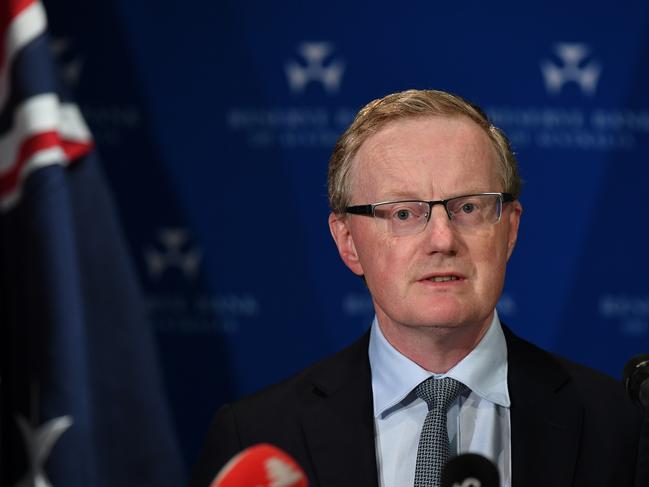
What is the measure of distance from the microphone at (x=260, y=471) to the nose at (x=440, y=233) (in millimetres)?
680

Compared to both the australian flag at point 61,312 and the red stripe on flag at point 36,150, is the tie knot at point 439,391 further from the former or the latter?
the red stripe on flag at point 36,150

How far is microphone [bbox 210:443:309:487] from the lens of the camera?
1.15 m

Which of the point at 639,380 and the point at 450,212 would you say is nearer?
the point at 639,380

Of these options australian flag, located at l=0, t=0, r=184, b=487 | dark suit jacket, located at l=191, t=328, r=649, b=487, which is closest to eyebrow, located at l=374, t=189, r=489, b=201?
dark suit jacket, located at l=191, t=328, r=649, b=487

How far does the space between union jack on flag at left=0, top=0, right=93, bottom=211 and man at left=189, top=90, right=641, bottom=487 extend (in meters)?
0.73

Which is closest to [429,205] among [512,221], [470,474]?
[512,221]

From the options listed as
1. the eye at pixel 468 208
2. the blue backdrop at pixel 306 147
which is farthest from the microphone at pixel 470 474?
the blue backdrop at pixel 306 147

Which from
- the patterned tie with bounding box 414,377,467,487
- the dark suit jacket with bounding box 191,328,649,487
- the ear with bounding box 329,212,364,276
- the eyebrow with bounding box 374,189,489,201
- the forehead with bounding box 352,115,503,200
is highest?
the forehead with bounding box 352,115,503,200

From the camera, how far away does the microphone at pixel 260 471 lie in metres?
1.15

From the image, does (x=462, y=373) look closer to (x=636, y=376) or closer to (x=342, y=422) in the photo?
(x=342, y=422)

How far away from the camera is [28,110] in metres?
2.29

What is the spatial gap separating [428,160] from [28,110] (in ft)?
3.27

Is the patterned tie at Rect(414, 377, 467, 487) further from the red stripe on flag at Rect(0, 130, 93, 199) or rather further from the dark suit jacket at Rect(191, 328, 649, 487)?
the red stripe on flag at Rect(0, 130, 93, 199)

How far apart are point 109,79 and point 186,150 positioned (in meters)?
0.32
